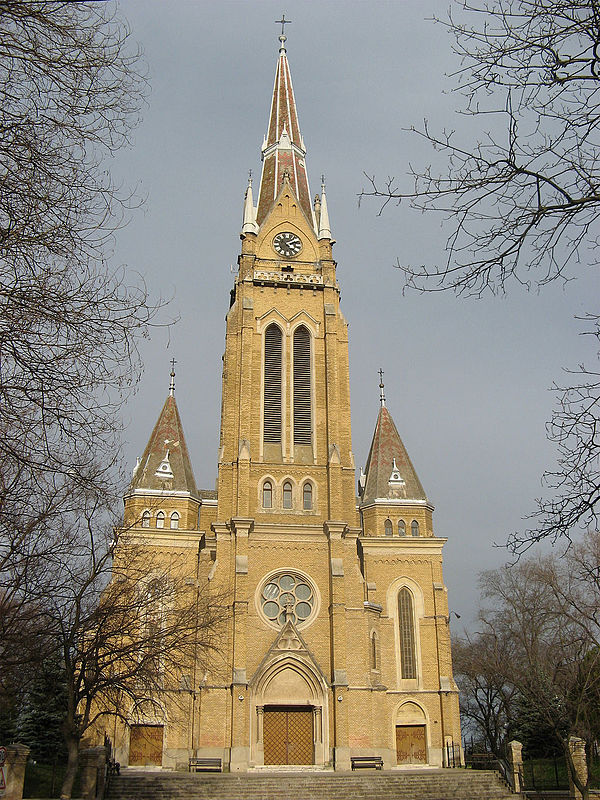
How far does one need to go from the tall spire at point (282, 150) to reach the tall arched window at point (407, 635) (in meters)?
22.2

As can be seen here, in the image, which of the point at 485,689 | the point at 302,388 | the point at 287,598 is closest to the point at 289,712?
the point at 287,598

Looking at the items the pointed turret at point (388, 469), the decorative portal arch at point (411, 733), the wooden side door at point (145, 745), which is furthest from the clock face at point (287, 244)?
the wooden side door at point (145, 745)

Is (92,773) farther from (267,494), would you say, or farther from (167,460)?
(167,460)

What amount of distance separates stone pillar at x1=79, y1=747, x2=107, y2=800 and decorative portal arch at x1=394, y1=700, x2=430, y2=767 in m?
15.9

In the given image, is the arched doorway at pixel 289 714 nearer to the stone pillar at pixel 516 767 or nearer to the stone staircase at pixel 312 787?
the stone staircase at pixel 312 787

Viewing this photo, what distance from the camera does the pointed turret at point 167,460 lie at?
40.7m

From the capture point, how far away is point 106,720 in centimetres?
3397

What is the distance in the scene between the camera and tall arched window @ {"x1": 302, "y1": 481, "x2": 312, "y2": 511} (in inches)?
1483

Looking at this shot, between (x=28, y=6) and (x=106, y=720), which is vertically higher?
(x=28, y=6)

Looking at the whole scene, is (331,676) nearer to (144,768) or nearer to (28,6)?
(144,768)

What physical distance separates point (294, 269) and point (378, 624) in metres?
19.7

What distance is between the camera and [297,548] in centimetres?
3625

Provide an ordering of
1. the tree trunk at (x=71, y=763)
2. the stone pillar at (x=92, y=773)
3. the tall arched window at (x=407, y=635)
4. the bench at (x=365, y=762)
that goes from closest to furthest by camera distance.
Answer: the tree trunk at (x=71, y=763), the stone pillar at (x=92, y=773), the bench at (x=365, y=762), the tall arched window at (x=407, y=635)

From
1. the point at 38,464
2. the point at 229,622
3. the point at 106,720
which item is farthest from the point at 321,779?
the point at 38,464
